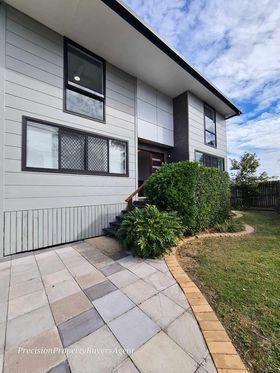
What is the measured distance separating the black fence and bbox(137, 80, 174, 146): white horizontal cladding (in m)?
6.50

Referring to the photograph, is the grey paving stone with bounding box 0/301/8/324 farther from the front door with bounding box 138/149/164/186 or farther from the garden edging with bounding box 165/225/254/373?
the front door with bounding box 138/149/164/186

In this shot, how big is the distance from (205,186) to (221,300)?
12.1 ft

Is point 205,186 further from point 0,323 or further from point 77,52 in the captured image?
point 77,52

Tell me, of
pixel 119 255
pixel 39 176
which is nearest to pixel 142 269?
pixel 119 255

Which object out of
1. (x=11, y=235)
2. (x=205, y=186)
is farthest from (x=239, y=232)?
(x=11, y=235)

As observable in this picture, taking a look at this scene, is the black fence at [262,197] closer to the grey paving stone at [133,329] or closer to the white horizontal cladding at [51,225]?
the white horizontal cladding at [51,225]

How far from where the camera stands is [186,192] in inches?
191

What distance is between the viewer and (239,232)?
553cm

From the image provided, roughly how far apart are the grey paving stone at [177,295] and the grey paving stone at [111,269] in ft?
3.21

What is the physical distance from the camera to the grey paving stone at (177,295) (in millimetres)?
A: 2230

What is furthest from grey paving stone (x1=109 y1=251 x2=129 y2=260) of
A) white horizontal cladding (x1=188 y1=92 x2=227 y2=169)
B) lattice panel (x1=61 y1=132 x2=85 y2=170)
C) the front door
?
white horizontal cladding (x1=188 y1=92 x2=227 y2=169)

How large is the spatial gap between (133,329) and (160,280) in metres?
1.03

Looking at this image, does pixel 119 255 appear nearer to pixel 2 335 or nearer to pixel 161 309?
pixel 161 309

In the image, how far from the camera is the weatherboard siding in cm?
413
